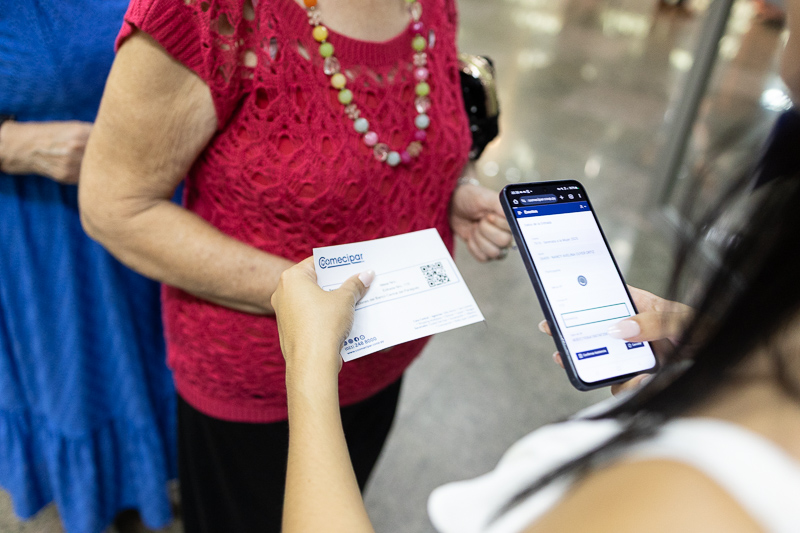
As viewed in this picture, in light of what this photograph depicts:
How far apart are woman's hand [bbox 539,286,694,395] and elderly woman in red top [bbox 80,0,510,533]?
0.89 feet

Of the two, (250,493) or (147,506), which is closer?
(250,493)

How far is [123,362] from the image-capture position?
1107 millimetres

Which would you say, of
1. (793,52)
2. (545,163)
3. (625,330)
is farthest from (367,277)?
(545,163)

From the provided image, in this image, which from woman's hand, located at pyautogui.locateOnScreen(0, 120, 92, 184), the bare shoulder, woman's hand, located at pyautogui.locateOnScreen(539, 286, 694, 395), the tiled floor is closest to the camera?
the bare shoulder

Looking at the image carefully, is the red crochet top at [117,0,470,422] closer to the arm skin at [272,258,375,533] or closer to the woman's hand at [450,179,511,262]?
the woman's hand at [450,179,511,262]

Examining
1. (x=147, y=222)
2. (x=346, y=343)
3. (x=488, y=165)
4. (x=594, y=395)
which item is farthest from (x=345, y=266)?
(x=488, y=165)

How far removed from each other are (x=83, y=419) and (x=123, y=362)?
14cm

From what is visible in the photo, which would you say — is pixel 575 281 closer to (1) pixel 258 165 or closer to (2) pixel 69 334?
(1) pixel 258 165

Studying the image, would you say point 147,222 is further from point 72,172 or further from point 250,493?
point 250,493

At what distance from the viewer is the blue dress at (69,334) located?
2.71 ft

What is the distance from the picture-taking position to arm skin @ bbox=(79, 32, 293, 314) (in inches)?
25.9

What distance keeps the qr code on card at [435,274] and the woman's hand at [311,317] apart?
0.35ft

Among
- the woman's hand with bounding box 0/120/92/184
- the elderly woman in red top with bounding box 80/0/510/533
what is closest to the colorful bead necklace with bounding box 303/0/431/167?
the elderly woman in red top with bounding box 80/0/510/533

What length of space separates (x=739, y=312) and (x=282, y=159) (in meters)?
0.55
